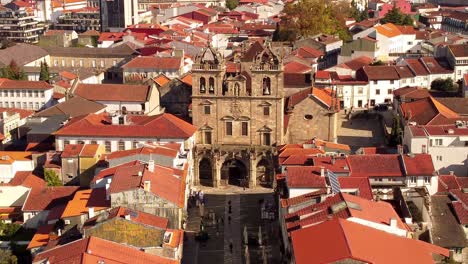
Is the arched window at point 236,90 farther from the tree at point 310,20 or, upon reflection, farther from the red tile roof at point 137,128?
the tree at point 310,20

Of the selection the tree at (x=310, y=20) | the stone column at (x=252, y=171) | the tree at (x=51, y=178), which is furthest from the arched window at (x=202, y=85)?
the tree at (x=310, y=20)

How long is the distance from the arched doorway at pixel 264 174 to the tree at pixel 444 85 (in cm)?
2890

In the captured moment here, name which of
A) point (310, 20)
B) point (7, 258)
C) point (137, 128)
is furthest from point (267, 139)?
point (310, 20)

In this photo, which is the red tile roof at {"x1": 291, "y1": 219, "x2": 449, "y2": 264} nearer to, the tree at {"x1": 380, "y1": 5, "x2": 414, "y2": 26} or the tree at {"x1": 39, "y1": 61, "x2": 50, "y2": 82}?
the tree at {"x1": 39, "y1": 61, "x2": 50, "y2": 82}

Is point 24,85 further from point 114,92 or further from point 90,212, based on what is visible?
point 90,212

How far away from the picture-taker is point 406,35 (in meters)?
93.9

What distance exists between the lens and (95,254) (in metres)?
32.3

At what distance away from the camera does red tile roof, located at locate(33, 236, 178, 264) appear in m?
32.0

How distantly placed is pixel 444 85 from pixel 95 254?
50.3 m

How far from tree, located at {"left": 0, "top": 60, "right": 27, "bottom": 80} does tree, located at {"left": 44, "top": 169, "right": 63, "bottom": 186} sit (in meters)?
31.9

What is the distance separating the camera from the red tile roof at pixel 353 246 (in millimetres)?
30016

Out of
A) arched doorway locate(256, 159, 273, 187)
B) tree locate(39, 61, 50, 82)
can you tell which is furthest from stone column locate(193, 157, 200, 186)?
tree locate(39, 61, 50, 82)

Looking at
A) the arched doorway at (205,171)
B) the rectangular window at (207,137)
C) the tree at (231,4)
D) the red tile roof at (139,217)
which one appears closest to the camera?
the red tile roof at (139,217)

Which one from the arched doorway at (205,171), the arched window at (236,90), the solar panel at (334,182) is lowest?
the arched doorway at (205,171)
